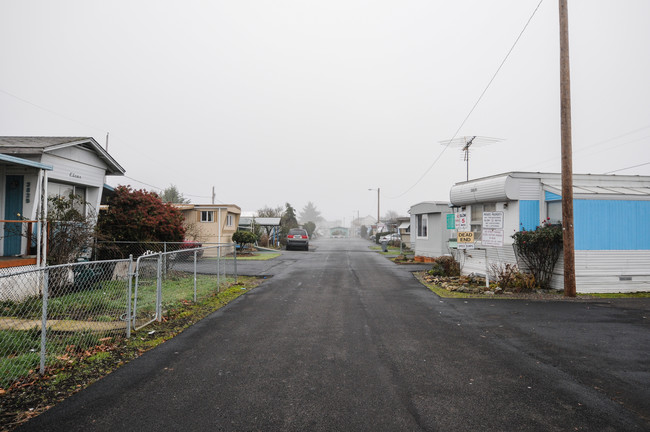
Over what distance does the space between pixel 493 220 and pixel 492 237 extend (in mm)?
575

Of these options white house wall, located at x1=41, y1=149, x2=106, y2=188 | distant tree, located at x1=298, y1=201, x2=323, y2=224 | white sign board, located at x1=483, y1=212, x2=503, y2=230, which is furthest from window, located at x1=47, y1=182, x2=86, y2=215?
distant tree, located at x1=298, y1=201, x2=323, y2=224

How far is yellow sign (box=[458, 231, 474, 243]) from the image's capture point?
1253 centimetres

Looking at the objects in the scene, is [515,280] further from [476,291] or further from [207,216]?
[207,216]

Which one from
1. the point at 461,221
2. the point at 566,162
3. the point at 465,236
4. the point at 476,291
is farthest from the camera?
the point at 461,221

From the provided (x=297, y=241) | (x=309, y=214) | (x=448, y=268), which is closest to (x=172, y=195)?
(x=297, y=241)

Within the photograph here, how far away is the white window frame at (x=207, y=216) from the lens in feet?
84.0

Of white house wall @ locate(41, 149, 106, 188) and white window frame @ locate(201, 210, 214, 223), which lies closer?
white house wall @ locate(41, 149, 106, 188)

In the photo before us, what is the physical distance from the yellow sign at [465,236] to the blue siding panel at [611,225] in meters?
3.10

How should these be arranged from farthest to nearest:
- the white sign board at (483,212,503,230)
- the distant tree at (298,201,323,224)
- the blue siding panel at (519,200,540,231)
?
the distant tree at (298,201,323,224), the blue siding panel at (519,200,540,231), the white sign board at (483,212,503,230)

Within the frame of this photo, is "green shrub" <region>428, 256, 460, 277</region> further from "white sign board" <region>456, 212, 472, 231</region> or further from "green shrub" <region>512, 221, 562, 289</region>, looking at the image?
"green shrub" <region>512, 221, 562, 289</region>

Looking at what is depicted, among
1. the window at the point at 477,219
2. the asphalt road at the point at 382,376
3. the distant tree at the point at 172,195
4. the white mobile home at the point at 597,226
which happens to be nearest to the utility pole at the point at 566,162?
the white mobile home at the point at 597,226

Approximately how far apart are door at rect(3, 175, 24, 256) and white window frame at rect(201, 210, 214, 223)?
15.4 metres

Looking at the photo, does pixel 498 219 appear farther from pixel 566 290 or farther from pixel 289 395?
pixel 289 395

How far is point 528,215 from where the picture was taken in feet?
38.6
